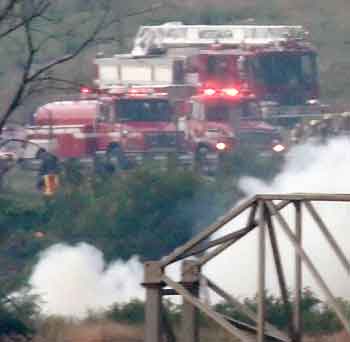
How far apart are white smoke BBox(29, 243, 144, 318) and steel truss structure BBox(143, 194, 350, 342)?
828cm

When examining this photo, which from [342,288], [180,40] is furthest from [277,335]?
[180,40]

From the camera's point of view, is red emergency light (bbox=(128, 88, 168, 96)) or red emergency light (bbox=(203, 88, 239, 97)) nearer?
red emergency light (bbox=(128, 88, 168, 96))

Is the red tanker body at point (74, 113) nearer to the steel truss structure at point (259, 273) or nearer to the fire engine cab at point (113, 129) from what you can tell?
the fire engine cab at point (113, 129)

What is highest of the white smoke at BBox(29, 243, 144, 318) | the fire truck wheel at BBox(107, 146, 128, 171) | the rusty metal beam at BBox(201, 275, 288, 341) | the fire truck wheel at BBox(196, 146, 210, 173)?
the rusty metal beam at BBox(201, 275, 288, 341)

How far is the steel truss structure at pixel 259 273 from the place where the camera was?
12.2 meters

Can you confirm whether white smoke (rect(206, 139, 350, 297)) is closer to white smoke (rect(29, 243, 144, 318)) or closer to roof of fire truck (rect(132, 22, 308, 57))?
white smoke (rect(29, 243, 144, 318))

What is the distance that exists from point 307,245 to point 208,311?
1205cm

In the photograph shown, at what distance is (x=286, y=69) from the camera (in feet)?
157

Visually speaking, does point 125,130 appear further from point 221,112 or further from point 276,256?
point 276,256

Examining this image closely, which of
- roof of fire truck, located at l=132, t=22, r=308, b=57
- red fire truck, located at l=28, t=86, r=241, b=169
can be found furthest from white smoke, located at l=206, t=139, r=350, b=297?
roof of fire truck, located at l=132, t=22, r=308, b=57

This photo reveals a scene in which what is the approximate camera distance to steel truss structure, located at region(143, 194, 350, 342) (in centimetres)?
1225

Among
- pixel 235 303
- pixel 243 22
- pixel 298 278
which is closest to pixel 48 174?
pixel 243 22

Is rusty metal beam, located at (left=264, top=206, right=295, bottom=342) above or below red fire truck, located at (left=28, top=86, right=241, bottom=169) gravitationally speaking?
above

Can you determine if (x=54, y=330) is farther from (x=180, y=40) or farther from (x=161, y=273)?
(x=180, y=40)
